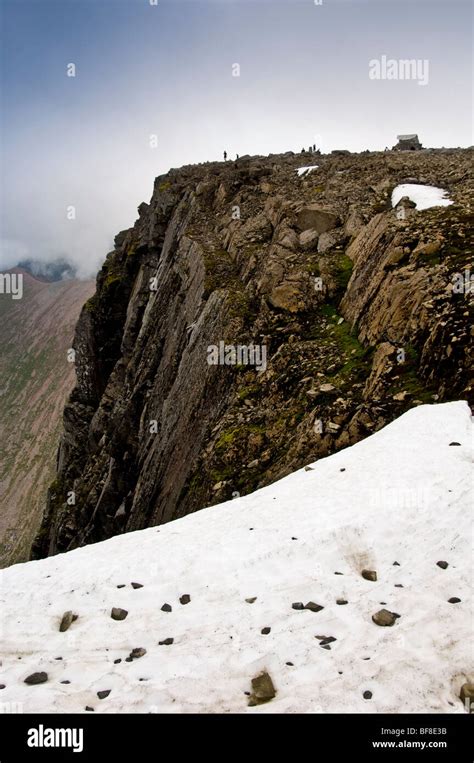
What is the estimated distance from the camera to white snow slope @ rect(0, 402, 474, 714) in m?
7.04

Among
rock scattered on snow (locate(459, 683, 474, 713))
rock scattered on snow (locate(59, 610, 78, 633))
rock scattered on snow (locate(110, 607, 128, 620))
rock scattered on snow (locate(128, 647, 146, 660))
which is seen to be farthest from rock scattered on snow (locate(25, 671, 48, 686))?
rock scattered on snow (locate(459, 683, 474, 713))

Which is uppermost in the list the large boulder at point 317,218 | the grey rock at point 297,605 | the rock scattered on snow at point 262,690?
the large boulder at point 317,218

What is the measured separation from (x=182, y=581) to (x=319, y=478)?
5.33 m

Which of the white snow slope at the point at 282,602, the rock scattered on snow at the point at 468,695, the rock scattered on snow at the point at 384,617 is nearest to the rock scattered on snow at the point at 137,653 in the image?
the white snow slope at the point at 282,602

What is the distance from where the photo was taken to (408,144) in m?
54.2

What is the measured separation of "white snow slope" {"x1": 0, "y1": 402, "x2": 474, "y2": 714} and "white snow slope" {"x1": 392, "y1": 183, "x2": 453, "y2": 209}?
1389cm

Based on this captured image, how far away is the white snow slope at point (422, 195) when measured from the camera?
22.6 m

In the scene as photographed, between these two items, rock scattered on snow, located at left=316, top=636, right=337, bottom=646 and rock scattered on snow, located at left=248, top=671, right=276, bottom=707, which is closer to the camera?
rock scattered on snow, located at left=248, top=671, right=276, bottom=707

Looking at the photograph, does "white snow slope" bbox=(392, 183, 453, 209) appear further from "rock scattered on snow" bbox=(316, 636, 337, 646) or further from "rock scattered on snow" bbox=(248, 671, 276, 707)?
"rock scattered on snow" bbox=(248, 671, 276, 707)

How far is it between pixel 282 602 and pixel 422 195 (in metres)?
22.8

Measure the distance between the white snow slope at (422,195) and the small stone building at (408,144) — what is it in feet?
102

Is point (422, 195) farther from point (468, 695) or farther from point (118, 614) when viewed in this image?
point (118, 614)

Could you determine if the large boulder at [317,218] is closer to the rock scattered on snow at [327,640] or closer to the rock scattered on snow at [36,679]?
the rock scattered on snow at [327,640]
